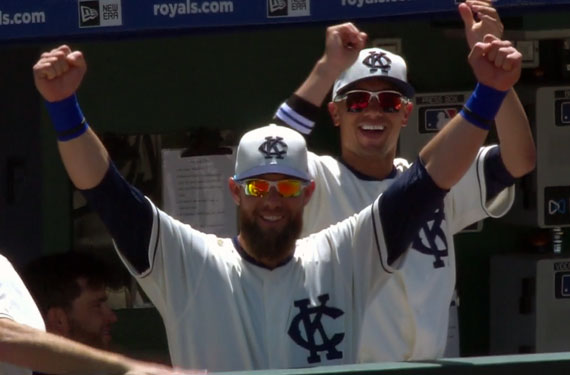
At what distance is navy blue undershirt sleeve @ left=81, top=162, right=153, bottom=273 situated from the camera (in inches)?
155

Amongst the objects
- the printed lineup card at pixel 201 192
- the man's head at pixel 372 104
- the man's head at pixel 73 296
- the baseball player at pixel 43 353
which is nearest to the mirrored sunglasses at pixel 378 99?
the man's head at pixel 372 104

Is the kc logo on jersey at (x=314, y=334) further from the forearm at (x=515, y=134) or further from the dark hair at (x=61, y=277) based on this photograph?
the dark hair at (x=61, y=277)

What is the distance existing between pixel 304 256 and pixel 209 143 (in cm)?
249

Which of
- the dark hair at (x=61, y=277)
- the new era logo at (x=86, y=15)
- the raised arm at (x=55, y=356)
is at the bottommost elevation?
the raised arm at (x=55, y=356)

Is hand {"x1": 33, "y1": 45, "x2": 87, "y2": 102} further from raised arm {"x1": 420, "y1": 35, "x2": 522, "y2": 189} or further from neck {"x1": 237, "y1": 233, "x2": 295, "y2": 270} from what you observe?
raised arm {"x1": 420, "y1": 35, "x2": 522, "y2": 189}

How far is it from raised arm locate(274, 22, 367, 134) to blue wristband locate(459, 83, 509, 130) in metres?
0.99

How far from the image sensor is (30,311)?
3.86 meters

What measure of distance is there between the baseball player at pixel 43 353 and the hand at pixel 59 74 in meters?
0.50

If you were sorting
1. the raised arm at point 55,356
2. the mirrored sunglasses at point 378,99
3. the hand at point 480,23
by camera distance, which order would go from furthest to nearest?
the mirrored sunglasses at point 378,99 < the hand at point 480,23 < the raised arm at point 55,356

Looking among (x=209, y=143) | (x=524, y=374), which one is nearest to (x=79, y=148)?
(x=524, y=374)

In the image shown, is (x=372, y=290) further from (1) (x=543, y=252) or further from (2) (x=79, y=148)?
(1) (x=543, y=252)

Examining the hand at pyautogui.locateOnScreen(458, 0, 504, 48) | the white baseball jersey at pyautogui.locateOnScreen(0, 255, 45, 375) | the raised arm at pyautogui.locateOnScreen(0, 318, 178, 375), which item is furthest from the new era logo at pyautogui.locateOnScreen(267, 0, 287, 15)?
the raised arm at pyautogui.locateOnScreen(0, 318, 178, 375)

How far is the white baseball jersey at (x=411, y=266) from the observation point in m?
4.67

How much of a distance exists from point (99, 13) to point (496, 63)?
1773 millimetres
